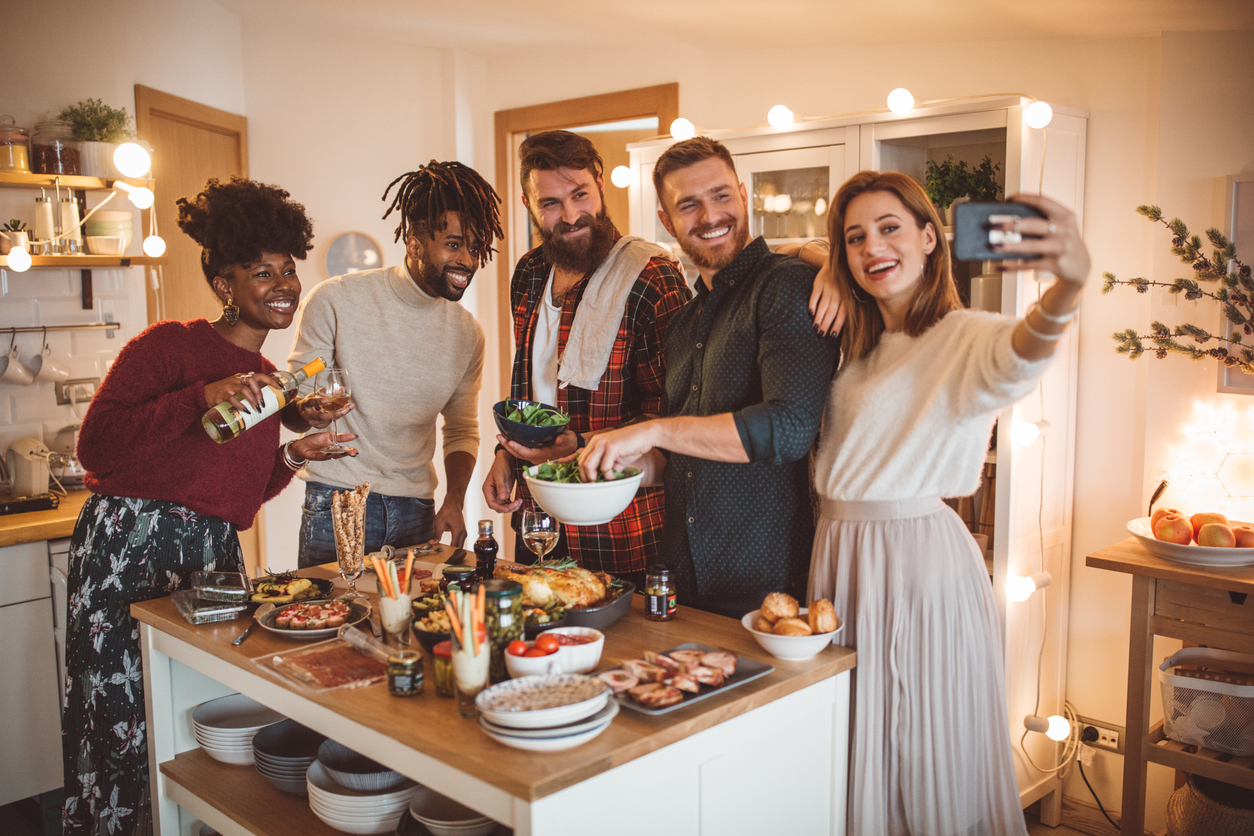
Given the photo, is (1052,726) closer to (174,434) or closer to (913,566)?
(913,566)

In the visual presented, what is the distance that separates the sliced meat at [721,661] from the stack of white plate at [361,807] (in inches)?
25.4

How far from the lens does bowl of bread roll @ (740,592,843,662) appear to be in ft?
5.29

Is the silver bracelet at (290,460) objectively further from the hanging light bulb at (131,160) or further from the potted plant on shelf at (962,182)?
the potted plant on shelf at (962,182)

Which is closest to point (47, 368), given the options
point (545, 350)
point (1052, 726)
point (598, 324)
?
point (545, 350)

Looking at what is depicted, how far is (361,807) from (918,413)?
124 centimetres

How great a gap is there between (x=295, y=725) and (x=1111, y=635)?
257cm

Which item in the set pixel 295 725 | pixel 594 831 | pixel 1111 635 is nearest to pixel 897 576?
pixel 594 831

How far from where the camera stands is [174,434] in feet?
7.02

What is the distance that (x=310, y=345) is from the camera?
272cm

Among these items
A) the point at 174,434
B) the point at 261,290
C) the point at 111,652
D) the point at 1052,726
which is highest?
the point at 261,290

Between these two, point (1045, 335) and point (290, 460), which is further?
point (290, 460)

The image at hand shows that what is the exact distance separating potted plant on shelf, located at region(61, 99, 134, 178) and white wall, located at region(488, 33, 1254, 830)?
2682 mm

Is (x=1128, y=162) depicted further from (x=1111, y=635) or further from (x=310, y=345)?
(x=310, y=345)

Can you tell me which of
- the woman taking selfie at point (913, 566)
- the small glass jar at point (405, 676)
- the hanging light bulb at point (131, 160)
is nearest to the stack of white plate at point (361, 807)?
the small glass jar at point (405, 676)
